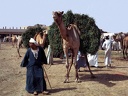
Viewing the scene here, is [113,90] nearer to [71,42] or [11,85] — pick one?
[71,42]

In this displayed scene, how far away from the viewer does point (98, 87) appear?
11258 millimetres

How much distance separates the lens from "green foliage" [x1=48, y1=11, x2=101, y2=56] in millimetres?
12922

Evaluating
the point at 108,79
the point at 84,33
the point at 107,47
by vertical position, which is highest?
the point at 84,33

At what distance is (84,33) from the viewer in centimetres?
1307

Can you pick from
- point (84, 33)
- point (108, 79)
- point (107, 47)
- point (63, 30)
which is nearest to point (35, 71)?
point (63, 30)

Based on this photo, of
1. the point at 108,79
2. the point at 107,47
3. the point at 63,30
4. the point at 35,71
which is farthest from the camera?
the point at 107,47

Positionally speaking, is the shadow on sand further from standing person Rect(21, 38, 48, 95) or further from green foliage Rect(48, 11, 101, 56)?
standing person Rect(21, 38, 48, 95)

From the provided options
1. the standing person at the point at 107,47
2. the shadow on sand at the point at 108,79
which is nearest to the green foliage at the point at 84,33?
the shadow on sand at the point at 108,79

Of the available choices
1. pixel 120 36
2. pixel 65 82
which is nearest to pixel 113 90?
pixel 65 82

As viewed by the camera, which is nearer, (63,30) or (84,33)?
(63,30)

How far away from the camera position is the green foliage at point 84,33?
1292 centimetres

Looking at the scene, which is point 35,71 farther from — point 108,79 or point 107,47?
point 107,47

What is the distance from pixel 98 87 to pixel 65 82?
143cm

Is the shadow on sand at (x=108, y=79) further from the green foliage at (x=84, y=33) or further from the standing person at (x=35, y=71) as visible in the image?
the standing person at (x=35, y=71)
